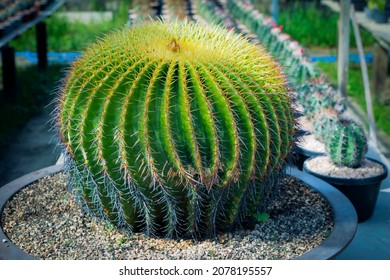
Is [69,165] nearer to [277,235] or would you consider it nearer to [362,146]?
[277,235]

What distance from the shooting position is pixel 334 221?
9.70 ft

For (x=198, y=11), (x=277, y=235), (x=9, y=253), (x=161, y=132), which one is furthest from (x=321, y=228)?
(x=198, y=11)

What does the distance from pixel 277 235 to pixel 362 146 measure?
53.2 inches

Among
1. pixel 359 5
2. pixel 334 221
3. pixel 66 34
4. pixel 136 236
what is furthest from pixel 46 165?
pixel 359 5

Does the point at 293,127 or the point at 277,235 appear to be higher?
the point at 293,127

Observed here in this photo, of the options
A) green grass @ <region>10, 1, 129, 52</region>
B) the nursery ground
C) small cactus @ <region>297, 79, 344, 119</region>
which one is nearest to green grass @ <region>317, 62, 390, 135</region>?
small cactus @ <region>297, 79, 344, 119</region>

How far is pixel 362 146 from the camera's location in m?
4.04

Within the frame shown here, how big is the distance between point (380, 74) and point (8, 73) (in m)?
3.93

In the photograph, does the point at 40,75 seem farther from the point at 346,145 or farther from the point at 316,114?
the point at 346,145

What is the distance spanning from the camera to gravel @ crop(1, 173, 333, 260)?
108 inches

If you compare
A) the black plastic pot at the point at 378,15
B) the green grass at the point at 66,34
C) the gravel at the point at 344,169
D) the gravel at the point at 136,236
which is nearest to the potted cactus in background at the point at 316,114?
the gravel at the point at 344,169

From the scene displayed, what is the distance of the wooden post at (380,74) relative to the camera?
23.9 ft

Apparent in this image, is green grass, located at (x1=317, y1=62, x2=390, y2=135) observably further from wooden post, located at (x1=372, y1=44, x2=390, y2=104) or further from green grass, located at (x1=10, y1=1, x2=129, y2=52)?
green grass, located at (x1=10, y1=1, x2=129, y2=52)

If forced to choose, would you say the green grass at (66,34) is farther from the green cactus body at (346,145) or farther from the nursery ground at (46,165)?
the green cactus body at (346,145)
